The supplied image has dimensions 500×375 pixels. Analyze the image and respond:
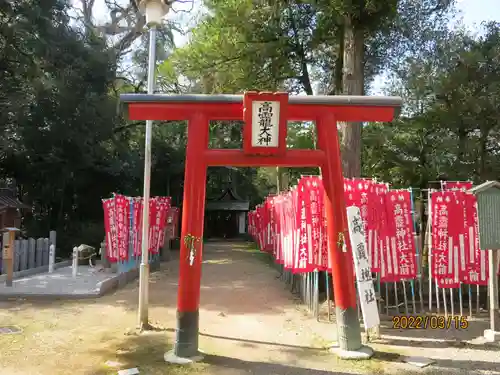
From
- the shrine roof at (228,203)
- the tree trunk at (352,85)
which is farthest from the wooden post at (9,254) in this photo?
the shrine roof at (228,203)

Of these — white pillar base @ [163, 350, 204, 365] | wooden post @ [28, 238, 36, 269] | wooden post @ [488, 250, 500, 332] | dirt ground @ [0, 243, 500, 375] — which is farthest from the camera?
wooden post @ [28, 238, 36, 269]

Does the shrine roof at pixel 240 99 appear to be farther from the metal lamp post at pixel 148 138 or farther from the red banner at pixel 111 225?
the red banner at pixel 111 225

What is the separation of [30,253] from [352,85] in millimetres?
10645

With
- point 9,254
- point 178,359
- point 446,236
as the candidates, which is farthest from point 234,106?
point 9,254

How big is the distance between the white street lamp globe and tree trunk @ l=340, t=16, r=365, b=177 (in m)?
4.94

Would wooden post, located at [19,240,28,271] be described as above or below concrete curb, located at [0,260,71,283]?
above

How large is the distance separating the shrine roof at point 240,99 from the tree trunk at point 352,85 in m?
4.02

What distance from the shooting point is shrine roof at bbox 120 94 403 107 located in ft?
19.9

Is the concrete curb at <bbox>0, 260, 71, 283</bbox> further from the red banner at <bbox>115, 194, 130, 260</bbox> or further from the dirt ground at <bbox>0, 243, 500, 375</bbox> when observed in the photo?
the dirt ground at <bbox>0, 243, 500, 375</bbox>

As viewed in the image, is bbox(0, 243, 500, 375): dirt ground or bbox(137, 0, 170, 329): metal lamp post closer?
bbox(0, 243, 500, 375): dirt ground

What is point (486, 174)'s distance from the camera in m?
12.4

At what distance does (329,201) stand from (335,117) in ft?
4.06

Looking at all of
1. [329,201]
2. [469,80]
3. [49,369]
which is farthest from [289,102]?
[469,80]

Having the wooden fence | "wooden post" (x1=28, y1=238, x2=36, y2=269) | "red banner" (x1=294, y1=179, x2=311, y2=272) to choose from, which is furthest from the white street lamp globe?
"wooden post" (x1=28, y1=238, x2=36, y2=269)
